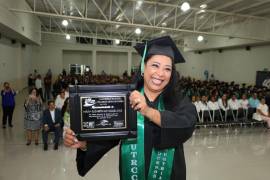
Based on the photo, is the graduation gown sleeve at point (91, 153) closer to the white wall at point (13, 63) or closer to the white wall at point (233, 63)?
the white wall at point (13, 63)

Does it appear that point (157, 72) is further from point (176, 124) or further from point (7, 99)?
point (7, 99)

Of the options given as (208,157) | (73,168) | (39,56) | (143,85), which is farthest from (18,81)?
(143,85)

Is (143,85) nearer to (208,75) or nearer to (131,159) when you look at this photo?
(131,159)

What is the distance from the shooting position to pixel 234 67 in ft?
50.9

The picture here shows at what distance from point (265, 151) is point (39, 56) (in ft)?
62.8

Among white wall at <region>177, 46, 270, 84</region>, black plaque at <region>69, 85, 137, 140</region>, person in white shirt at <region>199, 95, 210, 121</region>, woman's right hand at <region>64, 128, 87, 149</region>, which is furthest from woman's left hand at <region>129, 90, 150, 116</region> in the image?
white wall at <region>177, 46, 270, 84</region>

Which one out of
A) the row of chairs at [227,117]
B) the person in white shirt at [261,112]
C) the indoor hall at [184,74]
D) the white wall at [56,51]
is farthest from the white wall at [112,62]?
the person in white shirt at [261,112]

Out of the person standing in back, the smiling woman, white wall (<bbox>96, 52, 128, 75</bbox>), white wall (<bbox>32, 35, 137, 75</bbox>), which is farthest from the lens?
white wall (<bbox>96, 52, 128, 75</bbox>)

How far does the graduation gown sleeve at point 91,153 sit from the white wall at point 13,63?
10846 millimetres

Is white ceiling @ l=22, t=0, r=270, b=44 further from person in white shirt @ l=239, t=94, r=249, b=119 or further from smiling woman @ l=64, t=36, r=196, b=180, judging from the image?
smiling woman @ l=64, t=36, r=196, b=180

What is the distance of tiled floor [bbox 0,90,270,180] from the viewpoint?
447 cm

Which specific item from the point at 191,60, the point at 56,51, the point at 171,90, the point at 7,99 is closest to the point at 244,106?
the point at 7,99

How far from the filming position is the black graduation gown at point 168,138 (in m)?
1.16

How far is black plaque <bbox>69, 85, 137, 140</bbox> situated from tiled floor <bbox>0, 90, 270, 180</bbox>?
3508mm
